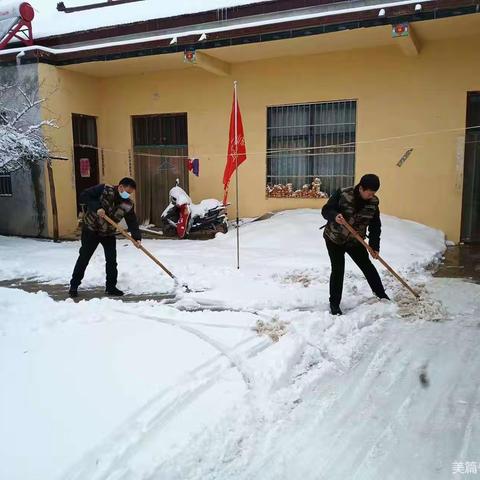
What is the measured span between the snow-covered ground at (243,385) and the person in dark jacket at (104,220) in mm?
970

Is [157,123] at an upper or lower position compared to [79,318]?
upper

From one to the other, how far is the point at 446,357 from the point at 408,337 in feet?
1.49

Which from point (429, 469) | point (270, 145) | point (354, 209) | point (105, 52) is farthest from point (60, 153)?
point (429, 469)

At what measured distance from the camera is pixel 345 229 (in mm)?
5121

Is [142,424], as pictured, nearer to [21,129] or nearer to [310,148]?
[310,148]

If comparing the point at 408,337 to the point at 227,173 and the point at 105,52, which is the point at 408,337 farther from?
the point at 105,52

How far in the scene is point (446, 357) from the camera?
412cm

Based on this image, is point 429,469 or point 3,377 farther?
point 3,377

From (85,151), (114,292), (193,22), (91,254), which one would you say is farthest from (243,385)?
(85,151)

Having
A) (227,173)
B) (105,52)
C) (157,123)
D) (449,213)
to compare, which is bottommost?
(449,213)

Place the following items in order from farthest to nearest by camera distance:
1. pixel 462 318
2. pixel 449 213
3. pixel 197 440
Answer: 1. pixel 449 213
2. pixel 462 318
3. pixel 197 440

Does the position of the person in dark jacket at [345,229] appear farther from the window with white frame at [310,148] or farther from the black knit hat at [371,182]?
the window with white frame at [310,148]

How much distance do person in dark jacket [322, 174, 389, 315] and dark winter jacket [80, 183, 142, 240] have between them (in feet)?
8.18

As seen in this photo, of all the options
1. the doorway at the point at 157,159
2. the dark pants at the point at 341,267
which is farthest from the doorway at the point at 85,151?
the dark pants at the point at 341,267
